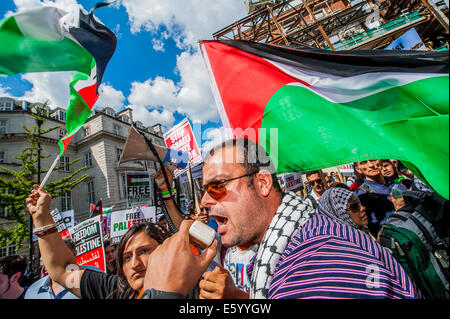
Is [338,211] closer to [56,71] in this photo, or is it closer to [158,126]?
[56,71]

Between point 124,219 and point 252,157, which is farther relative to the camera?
point 124,219

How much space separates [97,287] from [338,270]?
2.51 m

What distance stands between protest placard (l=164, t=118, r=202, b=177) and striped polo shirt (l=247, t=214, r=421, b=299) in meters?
4.04

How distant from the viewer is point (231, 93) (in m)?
2.36

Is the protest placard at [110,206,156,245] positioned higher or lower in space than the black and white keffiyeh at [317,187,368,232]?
higher

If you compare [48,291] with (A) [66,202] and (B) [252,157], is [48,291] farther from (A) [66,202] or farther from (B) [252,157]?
(A) [66,202]

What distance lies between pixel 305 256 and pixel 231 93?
6.18ft

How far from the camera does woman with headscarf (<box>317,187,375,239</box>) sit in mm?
2617

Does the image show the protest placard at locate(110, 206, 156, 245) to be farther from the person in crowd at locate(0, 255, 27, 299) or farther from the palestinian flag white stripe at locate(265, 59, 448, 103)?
the palestinian flag white stripe at locate(265, 59, 448, 103)

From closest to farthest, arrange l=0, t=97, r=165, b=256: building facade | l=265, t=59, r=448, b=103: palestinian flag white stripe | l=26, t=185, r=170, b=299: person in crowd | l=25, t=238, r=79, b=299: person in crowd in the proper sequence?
l=265, t=59, r=448, b=103: palestinian flag white stripe
l=26, t=185, r=170, b=299: person in crowd
l=25, t=238, r=79, b=299: person in crowd
l=0, t=97, r=165, b=256: building facade

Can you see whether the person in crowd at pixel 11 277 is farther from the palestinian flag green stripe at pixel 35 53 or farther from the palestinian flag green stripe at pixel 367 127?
the palestinian flag green stripe at pixel 367 127

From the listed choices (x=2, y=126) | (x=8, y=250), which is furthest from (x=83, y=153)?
(x=8, y=250)

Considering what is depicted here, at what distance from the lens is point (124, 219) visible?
5.40m

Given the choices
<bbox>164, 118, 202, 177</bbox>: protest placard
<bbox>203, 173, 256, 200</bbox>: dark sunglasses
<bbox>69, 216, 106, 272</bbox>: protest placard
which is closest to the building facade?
<bbox>164, 118, 202, 177</bbox>: protest placard
